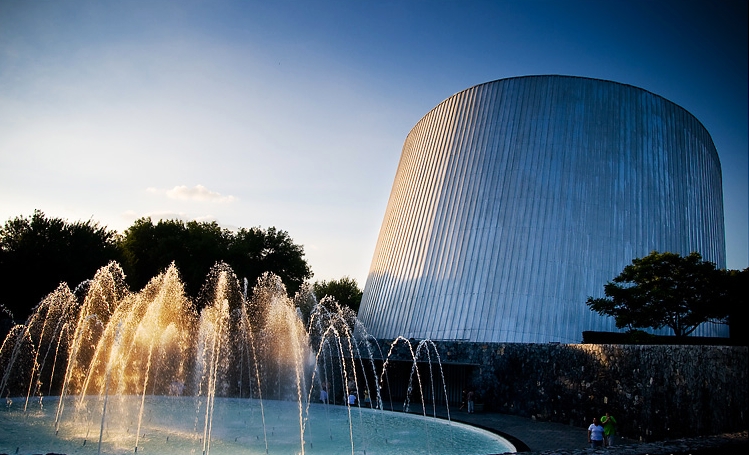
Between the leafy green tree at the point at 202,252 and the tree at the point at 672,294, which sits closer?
the tree at the point at 672,294

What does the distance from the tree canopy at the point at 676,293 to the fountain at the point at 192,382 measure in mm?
7365

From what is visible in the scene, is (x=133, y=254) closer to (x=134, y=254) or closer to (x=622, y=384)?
(x=134, y=254)

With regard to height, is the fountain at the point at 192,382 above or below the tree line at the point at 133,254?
below

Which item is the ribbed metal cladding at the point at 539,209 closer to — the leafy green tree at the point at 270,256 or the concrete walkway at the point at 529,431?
the concrete walkway at the point at 529,431

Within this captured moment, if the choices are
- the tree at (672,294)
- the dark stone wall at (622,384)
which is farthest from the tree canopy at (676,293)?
the dark stone wall at (622,384)

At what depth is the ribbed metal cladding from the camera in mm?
22453

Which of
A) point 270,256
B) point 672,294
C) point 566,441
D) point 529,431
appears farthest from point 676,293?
point 270,256

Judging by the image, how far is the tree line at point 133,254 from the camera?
23.8 metres

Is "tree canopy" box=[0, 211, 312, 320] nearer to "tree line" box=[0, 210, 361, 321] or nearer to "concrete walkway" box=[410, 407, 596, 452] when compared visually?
"tree line" box=[0, 210, 361, 321]

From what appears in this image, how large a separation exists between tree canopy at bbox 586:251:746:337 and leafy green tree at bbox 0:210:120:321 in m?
23.4

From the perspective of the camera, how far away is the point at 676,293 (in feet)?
57.4

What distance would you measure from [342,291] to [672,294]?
40.0m

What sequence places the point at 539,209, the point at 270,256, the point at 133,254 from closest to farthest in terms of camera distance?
the point at 539,209 → the point at 133,254 → the point at 270,256

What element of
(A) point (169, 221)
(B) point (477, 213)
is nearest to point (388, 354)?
(B) point (477, 213)
